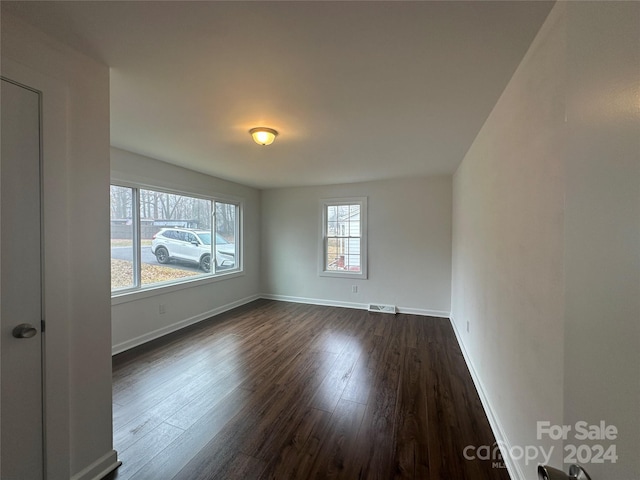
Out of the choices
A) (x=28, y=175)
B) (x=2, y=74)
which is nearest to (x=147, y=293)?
(x=28, y=175)

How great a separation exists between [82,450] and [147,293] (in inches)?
85.1

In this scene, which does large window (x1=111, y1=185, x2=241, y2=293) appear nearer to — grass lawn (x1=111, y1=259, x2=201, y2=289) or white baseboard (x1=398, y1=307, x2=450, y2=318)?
grass lawn (x1=111, y1=259, x2=201, y2=289)

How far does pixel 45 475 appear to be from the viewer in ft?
4.08

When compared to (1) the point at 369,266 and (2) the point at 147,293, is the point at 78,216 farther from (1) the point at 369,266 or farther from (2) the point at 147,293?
(1) the point at 369,266

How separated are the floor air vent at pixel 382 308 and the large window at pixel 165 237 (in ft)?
9.30

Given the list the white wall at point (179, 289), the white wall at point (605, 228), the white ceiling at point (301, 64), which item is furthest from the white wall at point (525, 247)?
the white wall at point (179, 289)

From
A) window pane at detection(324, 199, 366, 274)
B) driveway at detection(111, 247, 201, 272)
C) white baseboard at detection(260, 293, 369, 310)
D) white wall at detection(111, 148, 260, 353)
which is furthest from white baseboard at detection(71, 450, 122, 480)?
window pane at detection(324, 199, 366, 274)

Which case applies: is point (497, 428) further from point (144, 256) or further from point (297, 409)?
point (144, 256)

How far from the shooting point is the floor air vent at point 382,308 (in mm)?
4543

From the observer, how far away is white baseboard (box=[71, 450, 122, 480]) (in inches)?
54.8

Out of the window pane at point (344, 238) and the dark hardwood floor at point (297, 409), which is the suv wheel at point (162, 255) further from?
the window pane at point (344, 238)

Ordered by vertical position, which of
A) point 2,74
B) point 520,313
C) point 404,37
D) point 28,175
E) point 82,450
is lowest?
point 82,450

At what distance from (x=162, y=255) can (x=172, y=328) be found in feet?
3.51

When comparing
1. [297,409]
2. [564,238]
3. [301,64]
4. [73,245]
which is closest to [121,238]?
[73,245]
